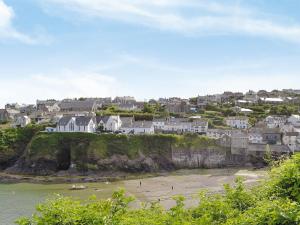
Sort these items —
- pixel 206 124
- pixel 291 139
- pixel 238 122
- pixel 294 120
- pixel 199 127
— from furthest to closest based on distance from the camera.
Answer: pixel 238 122 → pixel 294 120 → pixel 199 127 → pixel 206 124 → pixel 291 139

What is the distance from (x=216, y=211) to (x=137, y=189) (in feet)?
130

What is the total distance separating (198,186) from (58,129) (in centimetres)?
3510

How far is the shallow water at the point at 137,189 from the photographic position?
42188 mm

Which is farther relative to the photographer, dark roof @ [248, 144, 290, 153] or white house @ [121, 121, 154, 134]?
white house @ [121, 121, 154, 134]

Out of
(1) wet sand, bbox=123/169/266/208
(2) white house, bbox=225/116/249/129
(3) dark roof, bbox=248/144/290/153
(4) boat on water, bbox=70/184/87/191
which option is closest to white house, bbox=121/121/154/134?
(1) wet sand, bbox=123/169/266/208

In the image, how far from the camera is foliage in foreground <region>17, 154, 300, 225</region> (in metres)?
10.0

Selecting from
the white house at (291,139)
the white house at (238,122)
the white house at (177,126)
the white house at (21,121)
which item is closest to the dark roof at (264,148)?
the white house at (291,139)

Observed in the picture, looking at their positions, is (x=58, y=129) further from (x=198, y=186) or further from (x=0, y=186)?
(x=198, y=186)

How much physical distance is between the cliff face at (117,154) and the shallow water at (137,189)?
18.7ft

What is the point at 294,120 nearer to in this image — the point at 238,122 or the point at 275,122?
the point at 275,122

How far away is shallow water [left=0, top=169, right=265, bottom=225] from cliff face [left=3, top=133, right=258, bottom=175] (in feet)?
18.7

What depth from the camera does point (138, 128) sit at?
261 feet

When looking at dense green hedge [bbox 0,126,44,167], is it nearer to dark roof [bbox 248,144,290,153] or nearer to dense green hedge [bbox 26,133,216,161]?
dense green hedge [bbox 26,133,216,161]

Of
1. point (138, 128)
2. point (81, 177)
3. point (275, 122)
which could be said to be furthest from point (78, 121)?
point (275, 122)
